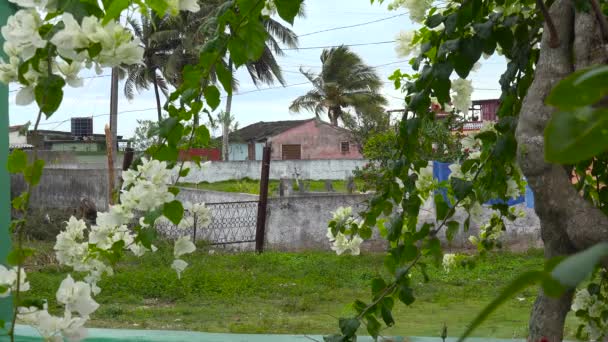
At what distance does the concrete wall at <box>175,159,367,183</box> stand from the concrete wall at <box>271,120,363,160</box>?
275 inches

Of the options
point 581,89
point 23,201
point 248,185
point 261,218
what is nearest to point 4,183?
point 23,201

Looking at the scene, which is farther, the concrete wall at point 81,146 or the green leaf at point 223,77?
the concrete wall at point 81,146

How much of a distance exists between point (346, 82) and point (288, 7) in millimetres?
26424

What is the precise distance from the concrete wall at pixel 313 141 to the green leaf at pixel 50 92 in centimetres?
2858

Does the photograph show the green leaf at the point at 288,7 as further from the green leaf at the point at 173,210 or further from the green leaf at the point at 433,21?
the green leaf at the point at 433,21

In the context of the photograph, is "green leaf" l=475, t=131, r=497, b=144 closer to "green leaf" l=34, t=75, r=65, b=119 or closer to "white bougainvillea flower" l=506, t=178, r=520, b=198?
"white bougainvillea flower" l=506, t=178, r=520, b=198

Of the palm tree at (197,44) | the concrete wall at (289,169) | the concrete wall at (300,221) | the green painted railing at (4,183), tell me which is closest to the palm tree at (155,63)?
the palm tree at (197,44)

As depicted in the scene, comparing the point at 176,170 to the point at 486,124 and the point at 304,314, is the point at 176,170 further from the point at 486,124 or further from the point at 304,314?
the point at 304,314

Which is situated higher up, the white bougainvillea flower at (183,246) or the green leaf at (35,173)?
the green leaf at (35,173)

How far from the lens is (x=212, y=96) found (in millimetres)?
1427

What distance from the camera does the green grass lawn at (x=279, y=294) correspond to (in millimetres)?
5281

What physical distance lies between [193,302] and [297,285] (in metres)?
1.14

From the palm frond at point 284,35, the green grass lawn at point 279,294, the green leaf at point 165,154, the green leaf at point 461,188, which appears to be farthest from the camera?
the palm frond at point 284,35

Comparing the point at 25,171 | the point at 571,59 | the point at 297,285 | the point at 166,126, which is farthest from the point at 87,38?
the point at 297,285
